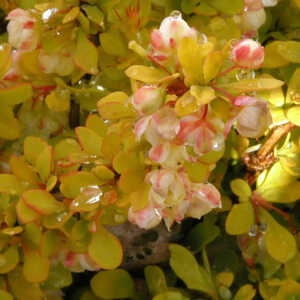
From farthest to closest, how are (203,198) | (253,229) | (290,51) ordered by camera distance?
1. (253,229)
2. (290,51)
3. (203,198)

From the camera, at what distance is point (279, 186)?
75cm

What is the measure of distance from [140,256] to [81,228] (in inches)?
8.6

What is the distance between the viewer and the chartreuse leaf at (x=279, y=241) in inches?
28.3

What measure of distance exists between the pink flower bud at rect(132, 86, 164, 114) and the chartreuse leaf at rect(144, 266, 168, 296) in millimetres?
359

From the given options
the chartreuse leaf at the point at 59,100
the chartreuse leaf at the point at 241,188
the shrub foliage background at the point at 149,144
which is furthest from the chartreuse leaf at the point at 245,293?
the chartreuse leaf at the point at 59,100

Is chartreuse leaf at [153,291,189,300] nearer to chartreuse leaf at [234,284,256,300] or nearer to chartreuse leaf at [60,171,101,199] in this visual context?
chartreuse leaf at [234,284,256,300]

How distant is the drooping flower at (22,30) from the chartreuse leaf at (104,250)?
0.24 metres

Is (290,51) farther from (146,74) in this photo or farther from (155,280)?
(155,280)

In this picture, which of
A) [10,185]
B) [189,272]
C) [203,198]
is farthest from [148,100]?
[189,272]

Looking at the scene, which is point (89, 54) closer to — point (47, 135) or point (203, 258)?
point (47, 135)

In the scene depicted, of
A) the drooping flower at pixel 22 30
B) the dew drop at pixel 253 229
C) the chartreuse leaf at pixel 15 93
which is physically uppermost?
the drooping flower at pixel 22 30

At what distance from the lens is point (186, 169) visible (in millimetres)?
538

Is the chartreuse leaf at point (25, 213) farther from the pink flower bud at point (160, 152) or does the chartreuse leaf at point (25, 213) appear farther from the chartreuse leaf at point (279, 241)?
the chartreuse leaf at point (279, 241)

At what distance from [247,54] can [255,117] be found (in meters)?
0.06
